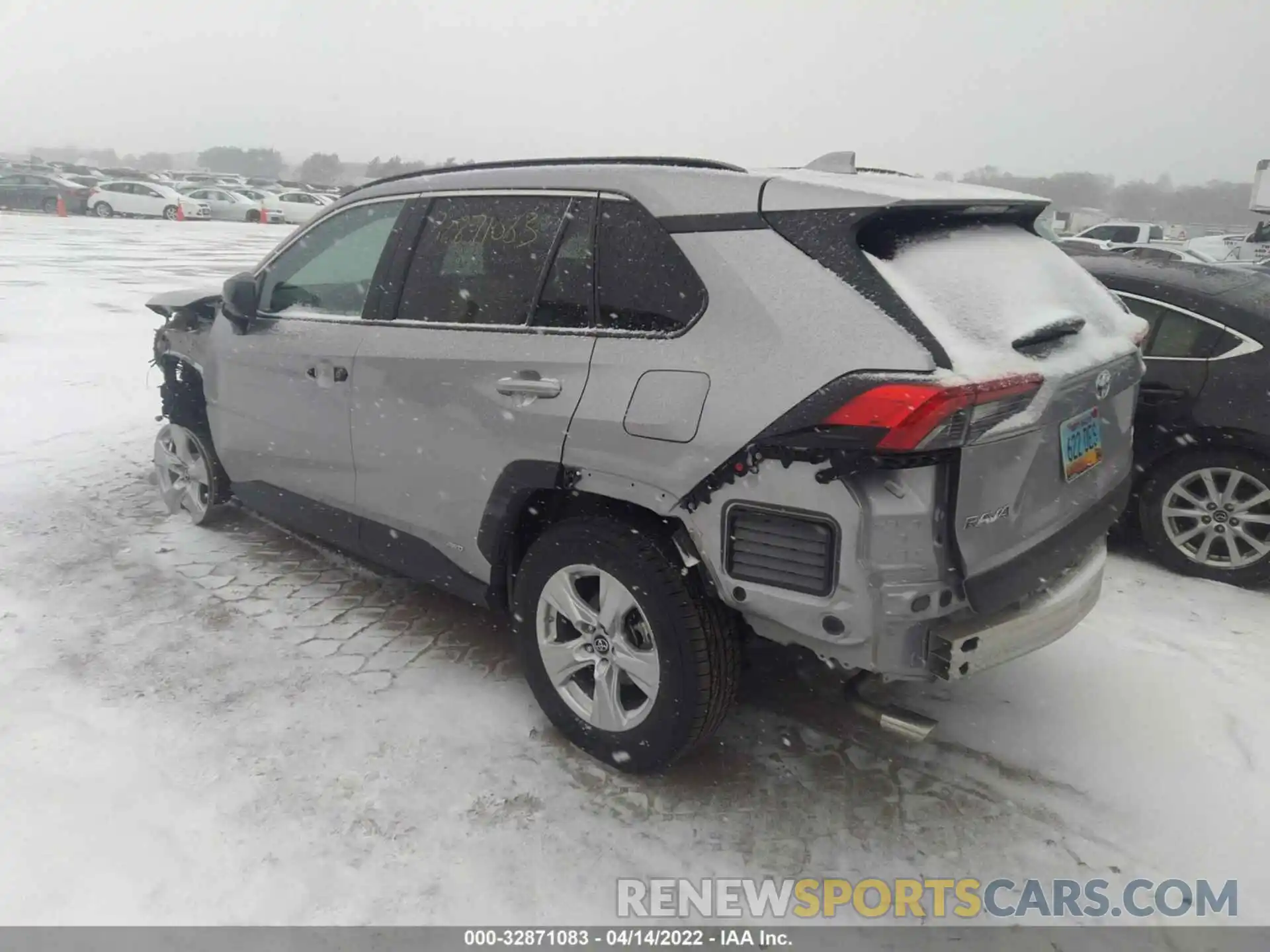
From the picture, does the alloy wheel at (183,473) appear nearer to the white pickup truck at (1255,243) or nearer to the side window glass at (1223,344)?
the side window glass at (1223,344)

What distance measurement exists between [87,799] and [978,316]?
2.99 metres

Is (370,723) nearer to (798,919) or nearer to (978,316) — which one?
(798,919)

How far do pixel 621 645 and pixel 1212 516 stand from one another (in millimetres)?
3382

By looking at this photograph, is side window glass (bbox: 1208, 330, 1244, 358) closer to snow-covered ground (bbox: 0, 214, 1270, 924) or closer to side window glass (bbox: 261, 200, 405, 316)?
snow-covered ground (bbox: 0, 214, 1270, 924)

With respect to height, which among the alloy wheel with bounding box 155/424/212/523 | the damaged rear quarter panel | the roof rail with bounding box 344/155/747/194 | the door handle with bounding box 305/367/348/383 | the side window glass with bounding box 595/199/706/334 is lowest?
the alloy wheel with bounding box 155/424/212/523

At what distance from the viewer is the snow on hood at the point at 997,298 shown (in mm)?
2318

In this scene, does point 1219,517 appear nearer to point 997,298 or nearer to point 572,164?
point 997,298

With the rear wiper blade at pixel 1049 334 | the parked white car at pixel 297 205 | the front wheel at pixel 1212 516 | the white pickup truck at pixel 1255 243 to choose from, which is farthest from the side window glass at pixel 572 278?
the parked white car at pixel 297 205

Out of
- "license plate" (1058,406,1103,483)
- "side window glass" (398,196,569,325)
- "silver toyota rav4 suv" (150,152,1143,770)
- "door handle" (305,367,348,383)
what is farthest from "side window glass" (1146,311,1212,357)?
"door handle" (305,367,348,383)

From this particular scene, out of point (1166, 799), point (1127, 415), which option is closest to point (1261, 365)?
point (1127, 415)

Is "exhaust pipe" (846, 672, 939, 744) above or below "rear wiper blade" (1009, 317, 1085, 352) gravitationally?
below

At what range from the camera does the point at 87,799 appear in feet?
9.11

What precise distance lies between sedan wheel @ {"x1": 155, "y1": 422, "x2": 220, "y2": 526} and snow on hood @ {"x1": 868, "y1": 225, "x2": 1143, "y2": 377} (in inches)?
151

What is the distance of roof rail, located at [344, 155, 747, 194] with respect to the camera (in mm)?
2803
